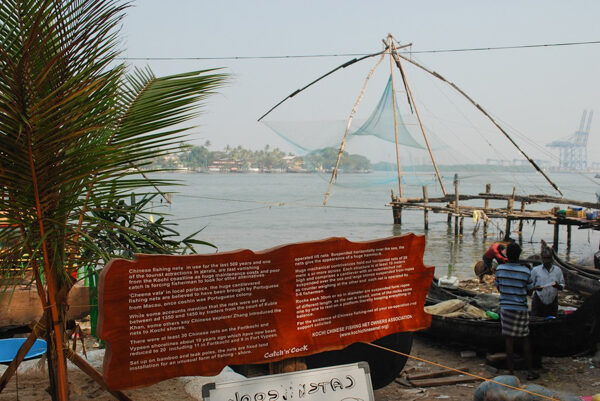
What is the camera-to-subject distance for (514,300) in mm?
5605

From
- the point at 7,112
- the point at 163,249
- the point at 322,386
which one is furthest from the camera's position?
the point at 163,249

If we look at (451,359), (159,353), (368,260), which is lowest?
(451,359)

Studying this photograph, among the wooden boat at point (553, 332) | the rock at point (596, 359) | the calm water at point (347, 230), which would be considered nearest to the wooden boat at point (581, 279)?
the calm water at point (347, 230)

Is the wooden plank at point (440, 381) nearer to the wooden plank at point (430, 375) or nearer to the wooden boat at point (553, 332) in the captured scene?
the wooden plank at point (430, 375)

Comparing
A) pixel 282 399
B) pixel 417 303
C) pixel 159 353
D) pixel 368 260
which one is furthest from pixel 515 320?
pixel 159 353

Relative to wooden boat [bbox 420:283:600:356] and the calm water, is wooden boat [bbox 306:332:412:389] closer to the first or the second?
wooden boat [bbox 420:283:600:356]

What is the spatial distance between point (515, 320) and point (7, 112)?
4766mm

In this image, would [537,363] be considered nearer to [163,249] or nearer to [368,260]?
[368,260]

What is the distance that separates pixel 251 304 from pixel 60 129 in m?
1.19

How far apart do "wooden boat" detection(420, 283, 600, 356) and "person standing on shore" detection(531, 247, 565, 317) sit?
0.79 feet

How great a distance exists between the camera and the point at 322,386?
2.91m

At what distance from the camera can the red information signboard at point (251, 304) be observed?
8.59 ft

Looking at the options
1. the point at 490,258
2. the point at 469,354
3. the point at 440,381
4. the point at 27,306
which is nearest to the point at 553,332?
the point at 469,354

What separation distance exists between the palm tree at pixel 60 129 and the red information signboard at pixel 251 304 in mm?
499
